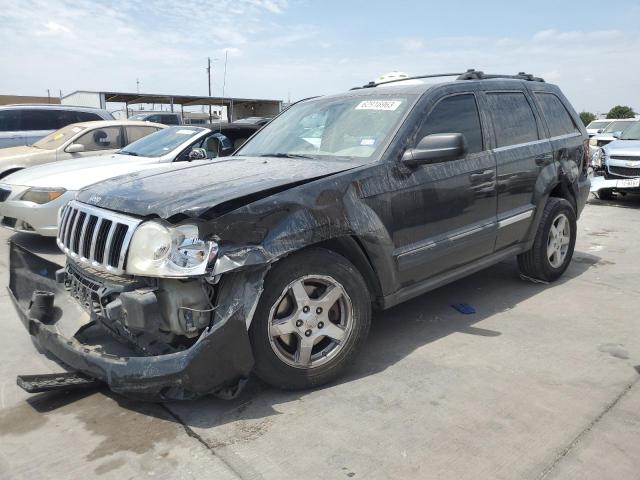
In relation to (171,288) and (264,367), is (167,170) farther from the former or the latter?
(264,367)

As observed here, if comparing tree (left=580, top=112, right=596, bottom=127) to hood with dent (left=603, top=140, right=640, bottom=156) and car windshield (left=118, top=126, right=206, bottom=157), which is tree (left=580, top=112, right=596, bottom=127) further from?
car windshield (left=118, top=126, right=206, bottom=157)

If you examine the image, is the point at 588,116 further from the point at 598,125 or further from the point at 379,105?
the point at 379,105

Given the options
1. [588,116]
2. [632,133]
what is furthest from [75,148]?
[588,116]

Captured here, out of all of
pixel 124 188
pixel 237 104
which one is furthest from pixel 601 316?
pixel 237 104

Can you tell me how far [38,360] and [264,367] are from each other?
5.80 feet

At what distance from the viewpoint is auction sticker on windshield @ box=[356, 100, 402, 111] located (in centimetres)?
388

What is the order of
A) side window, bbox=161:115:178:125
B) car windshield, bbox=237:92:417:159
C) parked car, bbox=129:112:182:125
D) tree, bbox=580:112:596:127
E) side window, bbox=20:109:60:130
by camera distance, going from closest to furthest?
1. car windshield, bbox=237:92:417:159
2. side window, bbox=20:109:60:130
3. parked car, bbox=129:112:182:125
4. side window, bbox=161:115:178:125
5. tree, bbox=580:112:596:127

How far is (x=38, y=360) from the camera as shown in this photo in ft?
12.0

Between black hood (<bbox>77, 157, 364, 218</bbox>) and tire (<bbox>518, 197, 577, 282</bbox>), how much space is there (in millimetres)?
2345

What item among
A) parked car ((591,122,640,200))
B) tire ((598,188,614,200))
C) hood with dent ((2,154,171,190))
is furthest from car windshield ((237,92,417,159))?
tire ((598,188,614,200))

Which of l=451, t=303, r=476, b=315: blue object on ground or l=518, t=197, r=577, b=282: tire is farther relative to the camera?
l=518, t=197, r=577, b=282: tire

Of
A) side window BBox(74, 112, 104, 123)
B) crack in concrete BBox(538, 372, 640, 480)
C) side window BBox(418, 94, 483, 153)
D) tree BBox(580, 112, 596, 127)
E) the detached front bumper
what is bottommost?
crack in concrete BBox(538, 372, 640, 480)

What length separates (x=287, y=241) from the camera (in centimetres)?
291

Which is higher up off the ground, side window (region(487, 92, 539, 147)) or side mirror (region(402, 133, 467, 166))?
side window (region(487, 92, 539, 147))
